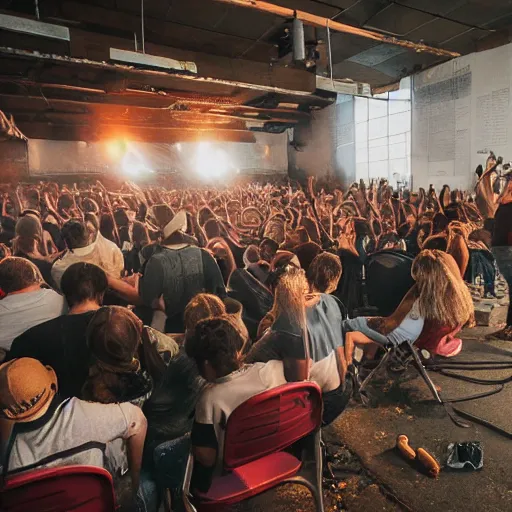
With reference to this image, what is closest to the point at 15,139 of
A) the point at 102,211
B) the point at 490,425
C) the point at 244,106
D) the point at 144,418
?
the point at 102,211

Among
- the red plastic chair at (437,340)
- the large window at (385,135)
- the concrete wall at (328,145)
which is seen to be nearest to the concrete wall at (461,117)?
the large window at (385,135)

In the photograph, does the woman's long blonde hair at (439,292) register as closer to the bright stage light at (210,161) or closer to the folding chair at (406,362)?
the folding chair at (406,362)

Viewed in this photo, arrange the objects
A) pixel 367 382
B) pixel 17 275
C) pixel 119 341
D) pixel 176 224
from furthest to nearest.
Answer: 1. pixel 367 382
2. pixel 176 224
3. pixel 119 341
4. pixel 17 275

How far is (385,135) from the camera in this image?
13.8ft

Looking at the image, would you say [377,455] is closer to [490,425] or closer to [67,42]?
[490,425]

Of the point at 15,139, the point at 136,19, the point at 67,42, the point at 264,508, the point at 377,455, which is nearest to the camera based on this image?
the point at 15,139

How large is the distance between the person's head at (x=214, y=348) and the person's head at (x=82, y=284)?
0.69 metres

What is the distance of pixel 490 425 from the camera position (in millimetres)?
3691

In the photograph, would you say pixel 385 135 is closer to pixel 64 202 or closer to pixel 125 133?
pixel 125 133

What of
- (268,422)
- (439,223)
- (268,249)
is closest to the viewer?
(268,422)

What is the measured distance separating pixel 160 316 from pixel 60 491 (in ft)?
4.41

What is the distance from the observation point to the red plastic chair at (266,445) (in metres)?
2.31

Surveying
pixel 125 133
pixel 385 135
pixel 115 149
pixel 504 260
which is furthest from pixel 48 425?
pixel 504 260

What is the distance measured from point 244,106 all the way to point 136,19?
1039 millimetres
